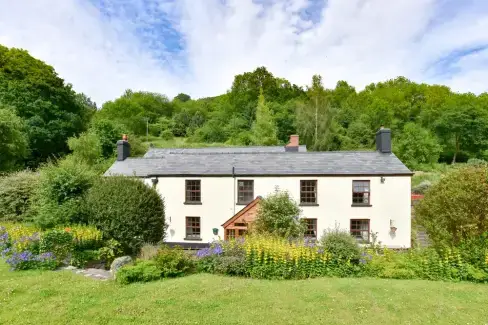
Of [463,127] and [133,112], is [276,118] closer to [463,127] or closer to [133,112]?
[463,127]

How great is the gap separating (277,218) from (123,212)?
27.4ft

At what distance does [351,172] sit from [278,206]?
6076 millimetres

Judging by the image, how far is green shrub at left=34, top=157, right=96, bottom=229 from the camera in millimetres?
14312

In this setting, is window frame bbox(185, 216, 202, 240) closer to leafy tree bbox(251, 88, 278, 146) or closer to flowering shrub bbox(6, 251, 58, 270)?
flowering shrub bbox(6, 251, 58, 270)

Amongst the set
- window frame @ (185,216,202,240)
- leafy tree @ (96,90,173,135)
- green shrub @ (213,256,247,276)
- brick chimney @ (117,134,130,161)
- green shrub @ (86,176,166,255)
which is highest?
leafy tree @ (96,90,173,135)

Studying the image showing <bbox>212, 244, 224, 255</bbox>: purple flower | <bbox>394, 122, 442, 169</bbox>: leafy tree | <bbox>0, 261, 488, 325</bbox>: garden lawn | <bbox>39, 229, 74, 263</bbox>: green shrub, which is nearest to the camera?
<bbox>0, 261, 488, 325</bbox>: garden lawn

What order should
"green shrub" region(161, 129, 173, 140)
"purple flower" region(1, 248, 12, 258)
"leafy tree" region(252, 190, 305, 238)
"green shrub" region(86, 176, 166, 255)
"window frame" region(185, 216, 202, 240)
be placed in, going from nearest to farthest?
"purple flower" region(1, 248, 12, 258) → "green shrub" region(86, 176, 166, 255) → "leafy tree" region(252, 190, 305, 238) → "window frame" region(185, 216, 202, 240) → "green shrub" region(161, 129, 173, 140)

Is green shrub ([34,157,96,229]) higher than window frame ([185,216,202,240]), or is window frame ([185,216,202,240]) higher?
green shrub ([34,157,96,229])

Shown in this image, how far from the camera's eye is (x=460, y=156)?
1932 inches

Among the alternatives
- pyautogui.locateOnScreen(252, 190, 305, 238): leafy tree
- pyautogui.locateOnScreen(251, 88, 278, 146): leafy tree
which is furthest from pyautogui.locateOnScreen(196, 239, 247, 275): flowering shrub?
pyautogui.locateOnScreen(251, 88, 278, 146): leafy tree

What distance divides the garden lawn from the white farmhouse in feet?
29.3

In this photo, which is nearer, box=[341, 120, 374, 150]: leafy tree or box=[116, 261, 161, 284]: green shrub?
box=[116, 261, 161, 284]: green shrub

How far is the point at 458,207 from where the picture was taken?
1084cm

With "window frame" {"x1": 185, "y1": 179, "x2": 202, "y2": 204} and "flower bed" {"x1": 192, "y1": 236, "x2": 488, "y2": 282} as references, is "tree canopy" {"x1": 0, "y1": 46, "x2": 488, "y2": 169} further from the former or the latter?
"flower bed" {"x1": 192, "y1": 236, "x2": 488, "y2": 282}
